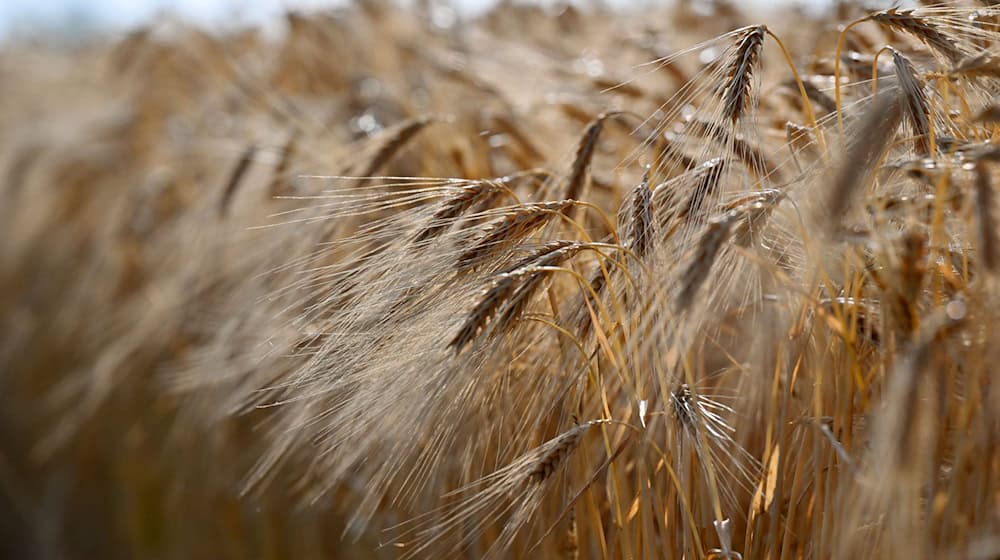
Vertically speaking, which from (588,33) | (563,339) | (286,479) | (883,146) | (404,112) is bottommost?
(286,479)

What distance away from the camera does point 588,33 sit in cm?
341

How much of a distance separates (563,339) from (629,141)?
0.74m

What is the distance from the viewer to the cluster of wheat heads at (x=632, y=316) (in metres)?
0.93

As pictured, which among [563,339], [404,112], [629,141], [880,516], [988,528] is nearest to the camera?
[988,528]

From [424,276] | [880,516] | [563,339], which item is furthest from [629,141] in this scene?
[880,516]

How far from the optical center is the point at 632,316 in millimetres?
1093

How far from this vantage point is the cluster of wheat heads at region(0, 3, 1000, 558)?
925mm

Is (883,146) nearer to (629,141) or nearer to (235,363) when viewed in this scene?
(629,141)

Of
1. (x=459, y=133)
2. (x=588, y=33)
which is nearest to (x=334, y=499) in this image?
(x=459, y=133)

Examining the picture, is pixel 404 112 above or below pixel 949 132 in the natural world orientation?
above

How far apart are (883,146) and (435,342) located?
50 cm

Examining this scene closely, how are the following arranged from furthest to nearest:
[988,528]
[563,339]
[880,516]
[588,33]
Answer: [588,33] → [563,339] → [880,516] → [988,528]

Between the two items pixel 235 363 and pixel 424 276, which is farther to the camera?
pixel 235 363

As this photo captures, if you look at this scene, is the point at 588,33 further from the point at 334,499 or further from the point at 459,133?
the point at 334,499
